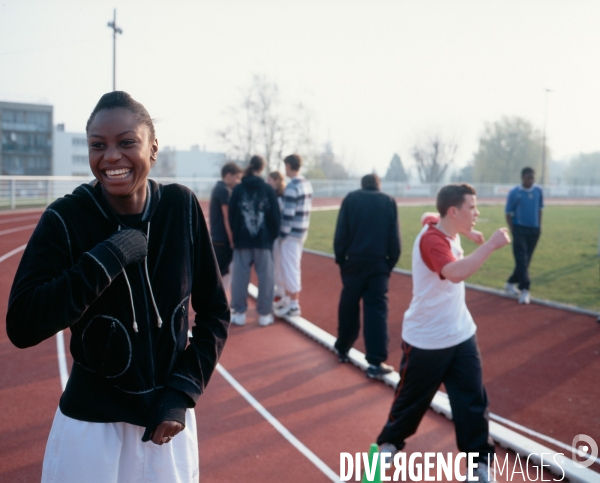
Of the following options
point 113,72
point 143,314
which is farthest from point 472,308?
point 113,72

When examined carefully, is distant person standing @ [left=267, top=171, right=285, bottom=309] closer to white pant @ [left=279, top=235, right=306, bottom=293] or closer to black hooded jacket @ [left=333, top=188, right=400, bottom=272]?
white pant @ [left=279, top=235, right=306, bottom=293]

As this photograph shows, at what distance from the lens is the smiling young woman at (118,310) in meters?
1.78

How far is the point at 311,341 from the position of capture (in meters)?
7.80

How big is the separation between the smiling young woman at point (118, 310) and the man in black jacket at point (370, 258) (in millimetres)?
4440

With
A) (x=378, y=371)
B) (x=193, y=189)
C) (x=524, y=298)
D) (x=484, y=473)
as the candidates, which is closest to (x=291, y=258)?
(x=378, y=371)

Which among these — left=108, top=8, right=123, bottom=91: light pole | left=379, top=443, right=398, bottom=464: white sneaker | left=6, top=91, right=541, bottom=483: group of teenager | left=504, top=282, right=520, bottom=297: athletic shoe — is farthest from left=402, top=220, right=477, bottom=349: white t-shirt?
left=108, top=8, right=123, bottom=91: light pole

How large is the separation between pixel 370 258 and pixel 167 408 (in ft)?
15.4

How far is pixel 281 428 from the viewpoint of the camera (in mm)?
5020

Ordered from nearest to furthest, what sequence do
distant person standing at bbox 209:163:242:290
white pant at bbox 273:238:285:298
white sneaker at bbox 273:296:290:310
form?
1. distant person standing at bbox 209:163:242:290
2. white pant at bbox 273:238:285:298
3. white sneaker at bbox 273:296:290:310

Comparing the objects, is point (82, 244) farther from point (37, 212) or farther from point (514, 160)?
point (514, 160)

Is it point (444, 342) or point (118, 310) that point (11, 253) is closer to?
point (444, 342)

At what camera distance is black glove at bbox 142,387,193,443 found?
1910 millimetres

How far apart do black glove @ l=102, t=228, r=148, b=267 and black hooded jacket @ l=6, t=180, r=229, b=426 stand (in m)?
0.03

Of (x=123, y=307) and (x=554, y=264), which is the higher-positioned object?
(x=123, y=307)
